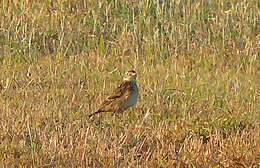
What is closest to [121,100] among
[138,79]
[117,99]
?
[117,99]

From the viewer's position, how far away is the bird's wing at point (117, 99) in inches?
298

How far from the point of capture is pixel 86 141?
6.36 meters

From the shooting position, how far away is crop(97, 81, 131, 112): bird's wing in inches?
298

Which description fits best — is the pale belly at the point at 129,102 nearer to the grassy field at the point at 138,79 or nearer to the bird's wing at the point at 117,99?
the bird's wing at the point at 117,99

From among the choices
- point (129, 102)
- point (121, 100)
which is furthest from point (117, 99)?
point (129, 102)

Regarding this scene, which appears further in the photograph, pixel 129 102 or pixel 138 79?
pixel 138 79

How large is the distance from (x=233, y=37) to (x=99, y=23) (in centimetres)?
226

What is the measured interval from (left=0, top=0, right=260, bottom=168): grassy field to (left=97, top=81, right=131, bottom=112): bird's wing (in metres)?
0.15

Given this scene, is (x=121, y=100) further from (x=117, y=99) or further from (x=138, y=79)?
(x=138, y=79)

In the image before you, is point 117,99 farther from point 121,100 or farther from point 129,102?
point 129,102

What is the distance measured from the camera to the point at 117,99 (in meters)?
7.66

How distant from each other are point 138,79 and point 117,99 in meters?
1.44

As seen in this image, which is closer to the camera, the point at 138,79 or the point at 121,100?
the point at 121,100

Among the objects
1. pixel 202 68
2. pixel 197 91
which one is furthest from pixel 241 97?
pixel 202 68
